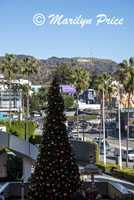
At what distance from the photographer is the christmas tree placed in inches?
579

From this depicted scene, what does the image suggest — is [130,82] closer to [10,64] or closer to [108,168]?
[108,168]

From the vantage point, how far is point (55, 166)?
14727 millimetres

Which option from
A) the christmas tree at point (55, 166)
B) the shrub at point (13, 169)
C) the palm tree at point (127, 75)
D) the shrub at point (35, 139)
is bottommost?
the shrub at point (35, 139)

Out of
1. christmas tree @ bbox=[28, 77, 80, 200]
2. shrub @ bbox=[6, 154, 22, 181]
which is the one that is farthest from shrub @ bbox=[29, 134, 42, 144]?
christmas tree @ bbox=[28, 77, 80, 200]

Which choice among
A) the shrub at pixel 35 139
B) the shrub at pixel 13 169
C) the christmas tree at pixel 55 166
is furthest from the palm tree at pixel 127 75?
the christmas tree at pixel 55 166

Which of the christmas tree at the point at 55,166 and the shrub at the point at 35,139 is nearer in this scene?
the christmas tree at the point at 55,166

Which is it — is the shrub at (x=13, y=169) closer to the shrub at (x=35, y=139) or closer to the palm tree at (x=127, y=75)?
the palm tree at (x=127, y=75)

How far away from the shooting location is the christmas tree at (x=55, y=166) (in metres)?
14.7

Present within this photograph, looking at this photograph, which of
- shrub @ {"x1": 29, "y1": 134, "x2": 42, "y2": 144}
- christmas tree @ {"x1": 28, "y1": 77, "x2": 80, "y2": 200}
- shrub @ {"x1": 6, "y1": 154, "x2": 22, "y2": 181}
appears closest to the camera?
christmas tree @ {"x1": 28, "y1": 77, "x2": 80, "y2": 200}

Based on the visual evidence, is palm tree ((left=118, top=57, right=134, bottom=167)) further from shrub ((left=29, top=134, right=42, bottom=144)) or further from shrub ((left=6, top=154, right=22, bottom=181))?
shrub ((left=29, top=134, right=42, bottom=144))

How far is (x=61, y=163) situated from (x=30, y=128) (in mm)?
45709

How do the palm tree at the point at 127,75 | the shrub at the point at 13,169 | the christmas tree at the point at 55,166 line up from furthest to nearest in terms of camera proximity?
the palm tree at the point at 127,75 < the shrub at the point at 13,169 < the christmas tree at the point at 55,166

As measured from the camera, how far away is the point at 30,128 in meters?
60.1

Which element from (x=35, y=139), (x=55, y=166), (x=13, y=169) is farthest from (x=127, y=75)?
(x=55, y=166)
